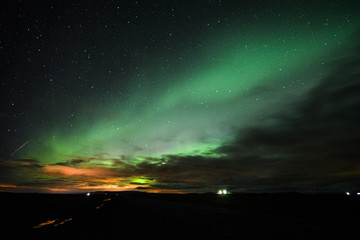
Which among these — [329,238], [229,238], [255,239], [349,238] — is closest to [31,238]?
[229,238]

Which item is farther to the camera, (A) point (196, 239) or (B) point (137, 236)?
(B) point (137, 236)

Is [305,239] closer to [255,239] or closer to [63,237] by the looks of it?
[255,239]

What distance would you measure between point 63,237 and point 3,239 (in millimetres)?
2127

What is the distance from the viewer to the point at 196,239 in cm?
918

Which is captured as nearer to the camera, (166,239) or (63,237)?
(166,239)

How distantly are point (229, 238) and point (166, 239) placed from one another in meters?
2.31

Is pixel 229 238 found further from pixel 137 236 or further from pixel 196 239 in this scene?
pixel 137 236

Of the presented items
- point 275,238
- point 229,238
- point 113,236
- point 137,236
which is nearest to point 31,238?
point 113,236

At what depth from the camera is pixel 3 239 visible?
31.7ft

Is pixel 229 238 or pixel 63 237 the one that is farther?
pixel 63 237

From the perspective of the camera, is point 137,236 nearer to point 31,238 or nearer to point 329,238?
Result: point 31,238

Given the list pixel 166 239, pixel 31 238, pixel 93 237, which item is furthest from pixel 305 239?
pixel 31 238

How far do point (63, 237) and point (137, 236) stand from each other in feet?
9.64

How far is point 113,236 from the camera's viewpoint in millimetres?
10258
